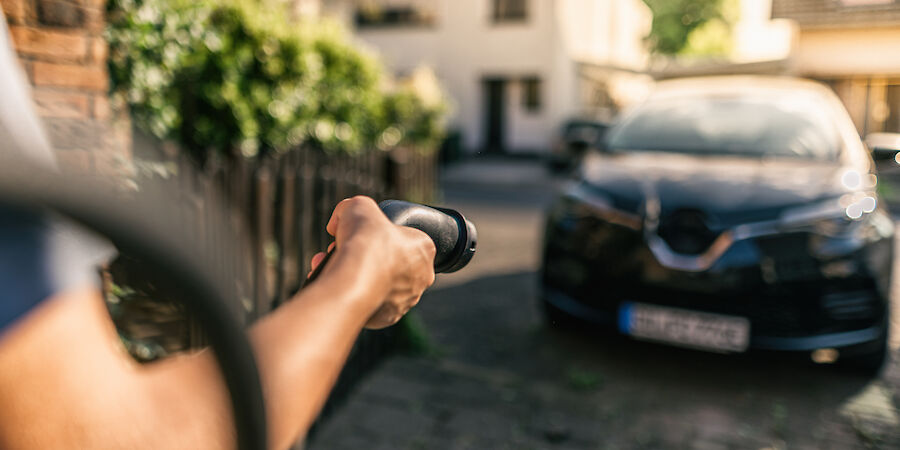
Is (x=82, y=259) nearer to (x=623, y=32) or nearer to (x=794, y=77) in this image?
(x=794, y=77)

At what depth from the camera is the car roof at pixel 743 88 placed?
482cm

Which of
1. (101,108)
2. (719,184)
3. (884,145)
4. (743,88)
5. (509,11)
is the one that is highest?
(509,11)

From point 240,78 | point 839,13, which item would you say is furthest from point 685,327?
point 240,78

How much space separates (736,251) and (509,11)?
19.8 m

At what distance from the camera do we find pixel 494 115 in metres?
23.0

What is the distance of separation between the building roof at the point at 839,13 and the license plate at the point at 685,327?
5.31 ft

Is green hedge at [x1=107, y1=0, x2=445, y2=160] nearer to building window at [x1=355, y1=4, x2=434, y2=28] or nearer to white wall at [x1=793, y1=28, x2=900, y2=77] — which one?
white wall at [x1=793, y1=28, x2=900, y2=77]

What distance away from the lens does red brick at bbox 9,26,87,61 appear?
2.05 m

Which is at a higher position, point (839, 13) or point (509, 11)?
point (509, 11)

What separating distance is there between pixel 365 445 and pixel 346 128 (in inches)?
140

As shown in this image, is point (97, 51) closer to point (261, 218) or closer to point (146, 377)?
point (261, 218)

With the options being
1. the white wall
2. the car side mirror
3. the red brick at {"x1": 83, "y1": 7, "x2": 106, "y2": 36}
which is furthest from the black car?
the red brick at {"x1": 83, "y1": 7, "x2": 106, "y2": 36}

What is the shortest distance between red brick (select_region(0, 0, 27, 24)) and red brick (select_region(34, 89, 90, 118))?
0.70 ft

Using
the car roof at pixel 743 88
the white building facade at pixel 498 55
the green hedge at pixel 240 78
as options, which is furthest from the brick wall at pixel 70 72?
the white building facade at pixel 498 55
